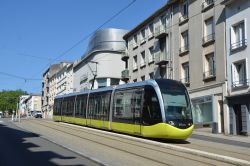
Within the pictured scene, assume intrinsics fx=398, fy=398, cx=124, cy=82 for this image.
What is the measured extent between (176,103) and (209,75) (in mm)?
13080

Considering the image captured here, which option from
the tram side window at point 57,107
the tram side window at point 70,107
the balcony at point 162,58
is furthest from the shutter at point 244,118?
the tram side window at point 57,107

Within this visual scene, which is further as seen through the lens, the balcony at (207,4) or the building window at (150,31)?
the building window at (150,31)

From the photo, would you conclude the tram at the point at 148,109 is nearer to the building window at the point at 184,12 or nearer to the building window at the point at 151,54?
the building window at the point at 184,12

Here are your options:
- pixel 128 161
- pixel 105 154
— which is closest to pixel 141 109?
pixel 105 154

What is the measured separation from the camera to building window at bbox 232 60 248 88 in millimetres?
26794

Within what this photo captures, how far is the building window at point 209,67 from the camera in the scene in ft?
98.4

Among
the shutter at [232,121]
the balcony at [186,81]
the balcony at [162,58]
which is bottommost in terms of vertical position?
the shutter at [232,121]

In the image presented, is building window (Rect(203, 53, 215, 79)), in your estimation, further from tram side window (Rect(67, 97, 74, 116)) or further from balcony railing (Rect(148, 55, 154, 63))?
tram side window (Rect(67, 97, 74, 116))

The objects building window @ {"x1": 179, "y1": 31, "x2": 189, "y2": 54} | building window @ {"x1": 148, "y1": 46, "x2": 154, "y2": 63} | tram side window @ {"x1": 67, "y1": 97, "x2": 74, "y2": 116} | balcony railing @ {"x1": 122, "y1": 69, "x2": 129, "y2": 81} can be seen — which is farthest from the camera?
balcony railing @ {"x1": 122, "y1": 69, "x2": 129, "y2": 81}

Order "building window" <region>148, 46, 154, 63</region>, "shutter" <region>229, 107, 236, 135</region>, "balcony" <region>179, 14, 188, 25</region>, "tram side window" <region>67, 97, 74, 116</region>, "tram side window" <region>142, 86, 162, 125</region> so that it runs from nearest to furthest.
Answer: "tram side window" <region>142, 86, 162, 125</region> < "shutter" <region>229, 107, 236, 135</region> < "tram side window" <region>67, 97, 74, 116</region> < "balcony" <region>179, 14, 188, 25</region> < "building window" <region>148, 46, 154, 63</region>

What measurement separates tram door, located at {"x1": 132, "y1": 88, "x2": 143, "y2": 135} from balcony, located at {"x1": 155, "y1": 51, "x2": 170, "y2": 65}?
1752 cm

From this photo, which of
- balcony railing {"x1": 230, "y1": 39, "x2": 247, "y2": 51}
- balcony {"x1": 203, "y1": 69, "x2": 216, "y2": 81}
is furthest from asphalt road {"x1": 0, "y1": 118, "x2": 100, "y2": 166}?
balcony {"x1": 203, "y1": 69, "x2": 216, "y2": 81}

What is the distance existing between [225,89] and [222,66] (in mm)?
1705

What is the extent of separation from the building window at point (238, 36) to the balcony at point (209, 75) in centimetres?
281
